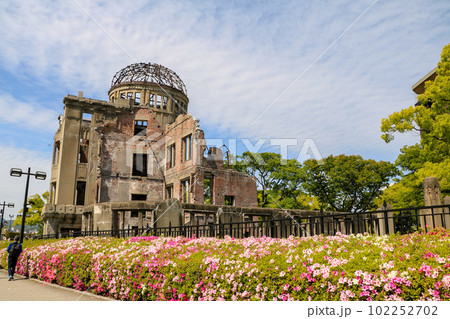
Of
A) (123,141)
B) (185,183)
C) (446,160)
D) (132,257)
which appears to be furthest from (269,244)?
(123,141)

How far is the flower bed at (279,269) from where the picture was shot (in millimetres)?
4598

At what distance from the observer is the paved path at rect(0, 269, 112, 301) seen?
28.3ft

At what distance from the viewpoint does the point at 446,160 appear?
17938 millimetres

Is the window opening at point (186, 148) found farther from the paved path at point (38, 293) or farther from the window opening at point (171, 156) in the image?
the paved path at point (38, 293)

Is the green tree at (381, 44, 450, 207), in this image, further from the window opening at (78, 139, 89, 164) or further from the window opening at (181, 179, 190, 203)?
the window opening at (78, 139, 89, 164)

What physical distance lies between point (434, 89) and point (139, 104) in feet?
101

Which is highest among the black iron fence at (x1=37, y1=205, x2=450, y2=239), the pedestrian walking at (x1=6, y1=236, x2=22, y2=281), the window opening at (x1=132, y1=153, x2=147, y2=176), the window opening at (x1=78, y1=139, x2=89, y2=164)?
the window opening at (x1=78, y1=139, x2=89, y2=164)

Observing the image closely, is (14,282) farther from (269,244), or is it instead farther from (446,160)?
(446,160)

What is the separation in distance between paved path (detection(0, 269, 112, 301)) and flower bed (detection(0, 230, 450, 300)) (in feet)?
1.35

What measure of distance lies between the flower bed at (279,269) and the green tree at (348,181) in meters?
32.1

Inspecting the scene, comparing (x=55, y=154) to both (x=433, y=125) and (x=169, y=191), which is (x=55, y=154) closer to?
(x=169, y=191)

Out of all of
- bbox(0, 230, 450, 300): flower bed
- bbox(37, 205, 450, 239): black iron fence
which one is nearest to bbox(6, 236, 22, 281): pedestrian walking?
bbox(37, 205, 450, 239): black iron fence

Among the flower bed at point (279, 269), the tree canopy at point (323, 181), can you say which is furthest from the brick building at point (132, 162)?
the flower bed at point (279, 269)

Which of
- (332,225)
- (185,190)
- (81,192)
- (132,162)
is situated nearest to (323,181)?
(185,190)
